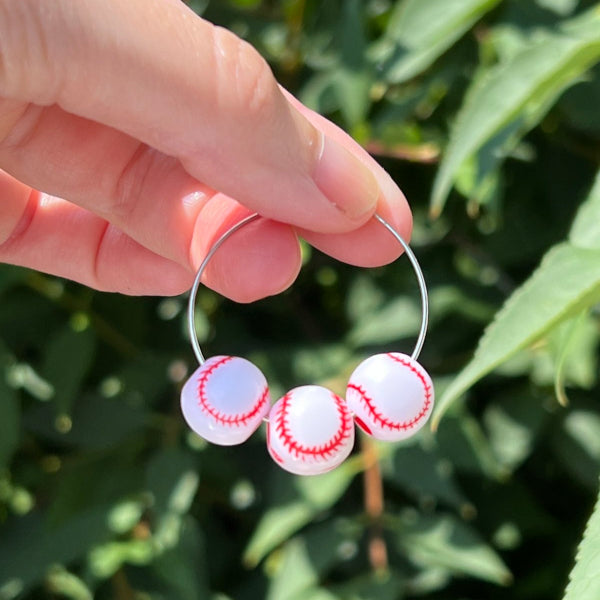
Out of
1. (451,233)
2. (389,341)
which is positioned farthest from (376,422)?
(451,233)

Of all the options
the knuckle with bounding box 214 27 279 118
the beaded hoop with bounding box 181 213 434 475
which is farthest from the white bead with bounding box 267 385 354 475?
the knuckle with bounding box 214 27 279 118

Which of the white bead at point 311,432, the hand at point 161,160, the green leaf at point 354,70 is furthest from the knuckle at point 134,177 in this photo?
the green leaf at point 354,70

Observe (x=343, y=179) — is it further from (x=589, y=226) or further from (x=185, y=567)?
(x=185, y=567)

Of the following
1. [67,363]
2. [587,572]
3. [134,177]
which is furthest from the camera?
[67,363]

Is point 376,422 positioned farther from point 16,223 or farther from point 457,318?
point 457,318

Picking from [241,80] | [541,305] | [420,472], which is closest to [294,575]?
[420,472]

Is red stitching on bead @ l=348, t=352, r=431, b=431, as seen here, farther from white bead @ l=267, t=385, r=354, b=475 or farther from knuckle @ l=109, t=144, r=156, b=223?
knuckle @ l=109, t=144, r=156, b=223

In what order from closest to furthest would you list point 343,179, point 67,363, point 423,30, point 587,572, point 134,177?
point 587,572 < point 343,179 < point 134,177 < point 423,30 < point 67,363
